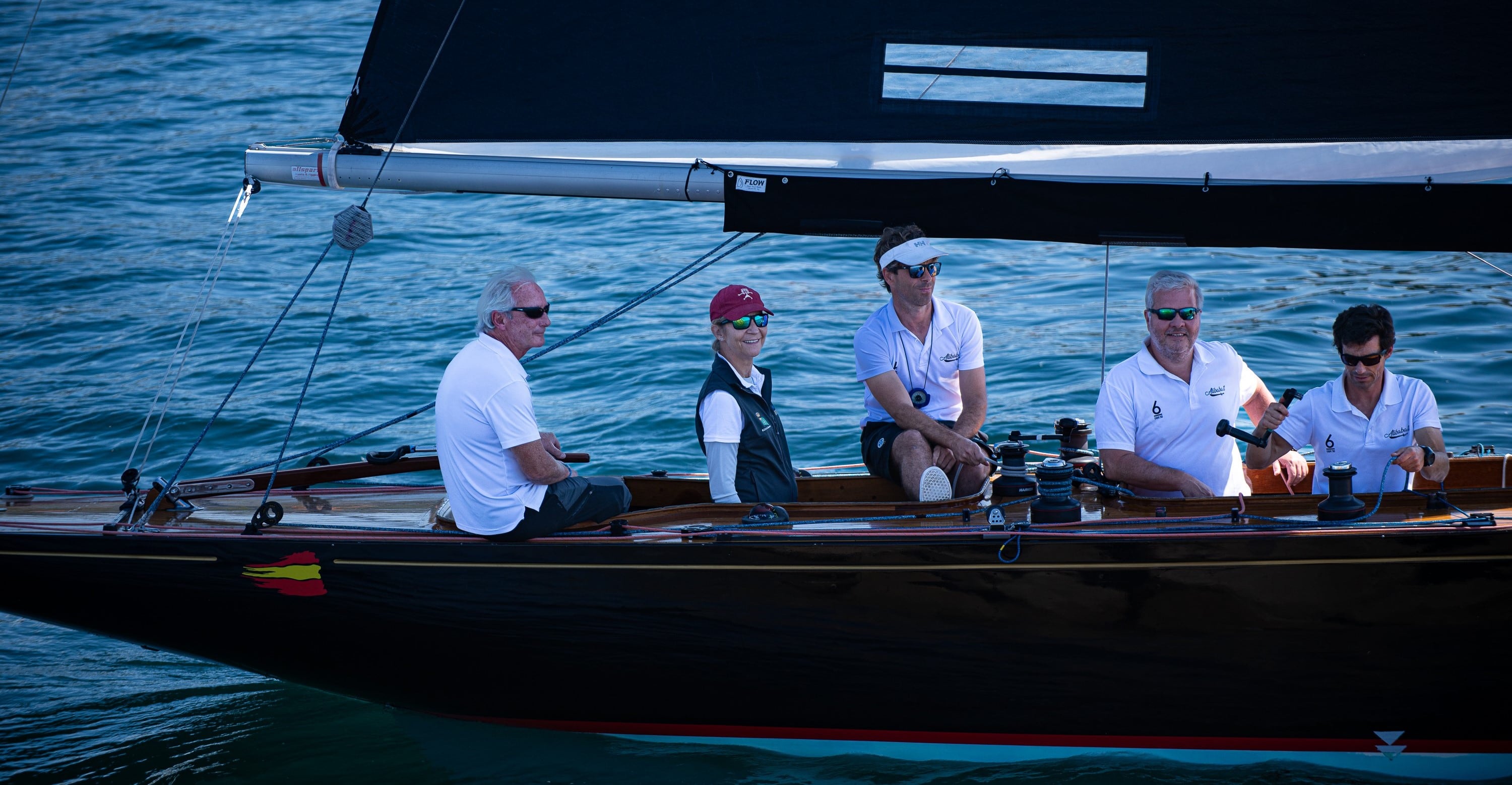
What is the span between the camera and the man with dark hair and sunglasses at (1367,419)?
3783mm

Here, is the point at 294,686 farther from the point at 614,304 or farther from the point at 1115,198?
the point at 614,304

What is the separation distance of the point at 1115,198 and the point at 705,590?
5.70 ft

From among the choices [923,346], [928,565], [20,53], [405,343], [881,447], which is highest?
[20,53]

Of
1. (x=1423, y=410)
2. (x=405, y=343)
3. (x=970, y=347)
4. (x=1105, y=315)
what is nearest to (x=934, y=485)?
(x=970, y=347)

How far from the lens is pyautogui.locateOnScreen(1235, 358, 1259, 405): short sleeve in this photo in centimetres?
409

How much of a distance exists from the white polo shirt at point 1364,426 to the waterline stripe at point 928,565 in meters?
0.38

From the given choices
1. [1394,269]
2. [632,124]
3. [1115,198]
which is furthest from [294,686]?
[1394,269]

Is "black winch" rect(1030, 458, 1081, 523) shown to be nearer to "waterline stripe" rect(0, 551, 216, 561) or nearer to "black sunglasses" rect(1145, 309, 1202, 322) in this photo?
"black sunglasses" rect(1145, 309, 1202, 322)

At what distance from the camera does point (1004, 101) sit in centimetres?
414

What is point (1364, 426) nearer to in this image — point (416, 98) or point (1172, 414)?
point (1172, 414)

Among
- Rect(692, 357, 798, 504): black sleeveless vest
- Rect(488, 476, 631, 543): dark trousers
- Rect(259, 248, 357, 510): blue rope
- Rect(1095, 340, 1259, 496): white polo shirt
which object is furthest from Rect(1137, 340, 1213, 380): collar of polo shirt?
Rect(259, 248, 357, 510): blue rope

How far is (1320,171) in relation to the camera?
3.96 meters

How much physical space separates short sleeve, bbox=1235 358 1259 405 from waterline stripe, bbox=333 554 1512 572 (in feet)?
1.95

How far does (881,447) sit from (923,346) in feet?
1.23
